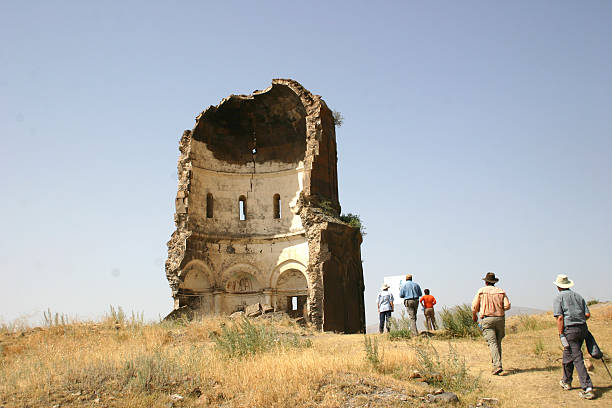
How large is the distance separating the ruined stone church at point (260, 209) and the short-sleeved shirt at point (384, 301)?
13.8 feet

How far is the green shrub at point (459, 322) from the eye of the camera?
1319 cm

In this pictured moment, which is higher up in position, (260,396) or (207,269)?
(207,269)

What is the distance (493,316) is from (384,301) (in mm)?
6859

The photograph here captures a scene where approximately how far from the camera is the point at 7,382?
770cm

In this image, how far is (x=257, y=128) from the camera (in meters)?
24.1

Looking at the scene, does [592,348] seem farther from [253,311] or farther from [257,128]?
[257,128]

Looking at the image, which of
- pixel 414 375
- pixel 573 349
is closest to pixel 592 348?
pixel 573 349

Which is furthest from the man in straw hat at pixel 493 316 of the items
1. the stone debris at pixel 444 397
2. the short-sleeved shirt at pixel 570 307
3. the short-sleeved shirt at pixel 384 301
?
the short-sleeved shirt at pixel 384 301

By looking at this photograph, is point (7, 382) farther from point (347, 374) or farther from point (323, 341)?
point (323, 341)

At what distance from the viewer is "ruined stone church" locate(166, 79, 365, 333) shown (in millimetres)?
20906

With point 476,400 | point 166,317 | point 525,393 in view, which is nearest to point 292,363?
point 476,400

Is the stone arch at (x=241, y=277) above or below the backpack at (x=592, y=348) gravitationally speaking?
above

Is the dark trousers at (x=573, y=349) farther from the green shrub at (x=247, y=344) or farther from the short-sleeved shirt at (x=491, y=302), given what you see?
the green shrub at (x=247, y=344)

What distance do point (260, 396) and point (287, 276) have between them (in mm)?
15973
